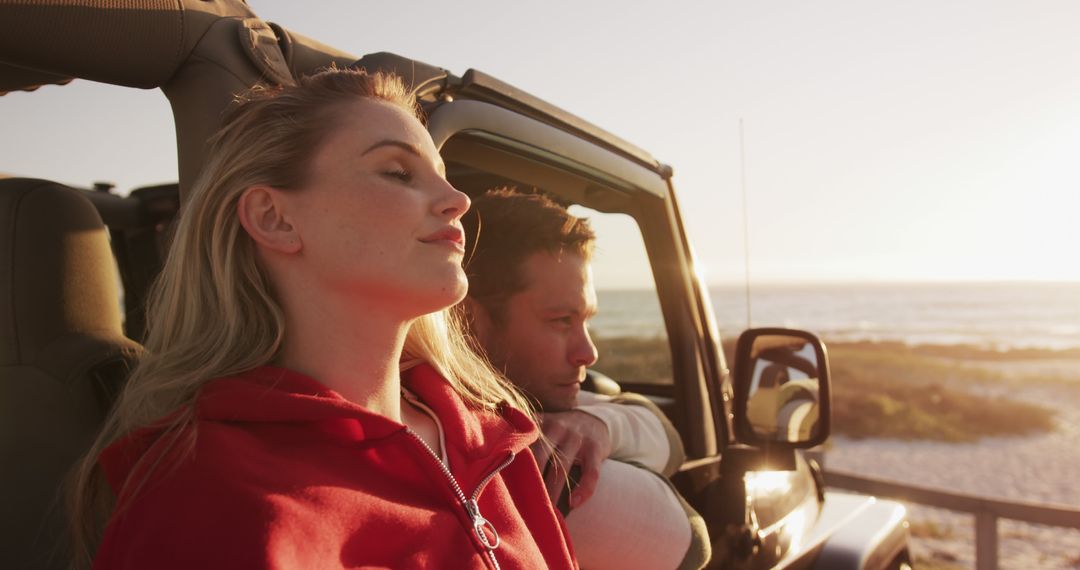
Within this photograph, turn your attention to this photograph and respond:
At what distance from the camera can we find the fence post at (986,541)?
6.70 meters

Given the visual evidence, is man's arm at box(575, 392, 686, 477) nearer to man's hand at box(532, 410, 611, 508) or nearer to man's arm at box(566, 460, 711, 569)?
man's hand at box(532, 410, 611, 508)

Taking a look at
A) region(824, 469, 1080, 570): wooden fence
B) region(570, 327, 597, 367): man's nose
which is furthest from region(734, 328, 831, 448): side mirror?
region(824, 469, 1080, 570): wooden fence

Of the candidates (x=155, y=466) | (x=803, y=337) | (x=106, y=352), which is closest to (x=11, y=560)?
(x=106, y=352)

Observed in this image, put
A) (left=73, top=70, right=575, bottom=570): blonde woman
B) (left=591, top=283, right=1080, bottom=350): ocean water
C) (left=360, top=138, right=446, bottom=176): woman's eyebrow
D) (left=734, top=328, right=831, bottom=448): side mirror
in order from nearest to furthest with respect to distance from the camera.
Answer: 1. (left=73, top=70, right=575, bottom=570): blonde woman
2. (left=360, top=138, right=446, bottom=176): woman's eyebrow
3. (left=734, top=328, right=831, bottom=448): side mirror
4. (left=591, top=283, right=1080, bottom=350): ocean water

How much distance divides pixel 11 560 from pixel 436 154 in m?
1.14

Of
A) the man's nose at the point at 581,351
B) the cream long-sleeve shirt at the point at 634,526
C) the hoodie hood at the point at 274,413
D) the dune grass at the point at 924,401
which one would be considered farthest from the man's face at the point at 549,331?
the dune grass at the point at 924,401

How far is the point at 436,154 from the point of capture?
1.64m

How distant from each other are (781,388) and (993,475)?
33557 mm

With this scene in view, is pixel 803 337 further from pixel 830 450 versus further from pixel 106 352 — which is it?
pixel 830 450

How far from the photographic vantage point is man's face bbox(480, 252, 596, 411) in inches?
86.5

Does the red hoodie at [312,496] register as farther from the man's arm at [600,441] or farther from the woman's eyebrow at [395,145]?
the woman's eyebrow at [395,145]

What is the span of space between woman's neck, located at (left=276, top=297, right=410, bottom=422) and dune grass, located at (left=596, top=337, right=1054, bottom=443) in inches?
1599

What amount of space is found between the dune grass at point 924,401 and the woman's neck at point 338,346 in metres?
40.6

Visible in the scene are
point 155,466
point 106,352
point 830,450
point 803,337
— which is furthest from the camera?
point 830,450
